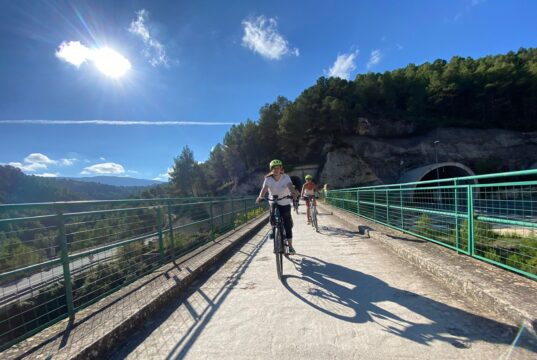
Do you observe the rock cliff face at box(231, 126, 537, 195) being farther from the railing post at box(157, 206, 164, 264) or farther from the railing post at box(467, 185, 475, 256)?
the railing post at box(157, 206, 164, 264)

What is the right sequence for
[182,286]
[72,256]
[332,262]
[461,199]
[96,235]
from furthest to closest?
[332,262], [461,199], [182,286], [96,235], [72,256]

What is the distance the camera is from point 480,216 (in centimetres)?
436

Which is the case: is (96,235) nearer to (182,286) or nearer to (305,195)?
(182,286)

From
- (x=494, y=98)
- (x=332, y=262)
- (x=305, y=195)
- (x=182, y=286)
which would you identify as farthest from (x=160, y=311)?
(x=494, y=98)

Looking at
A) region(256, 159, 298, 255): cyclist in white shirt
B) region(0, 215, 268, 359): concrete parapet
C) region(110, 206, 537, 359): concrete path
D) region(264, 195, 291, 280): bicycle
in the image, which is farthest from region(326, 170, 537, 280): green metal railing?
region(0, 215, 268, 359): concrete parapet

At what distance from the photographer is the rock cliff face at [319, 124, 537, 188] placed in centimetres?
5138

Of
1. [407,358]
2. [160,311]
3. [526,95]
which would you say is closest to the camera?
[407,358]

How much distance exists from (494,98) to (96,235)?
78.9 metres

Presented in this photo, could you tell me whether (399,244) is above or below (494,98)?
below

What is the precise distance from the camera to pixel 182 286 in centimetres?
442

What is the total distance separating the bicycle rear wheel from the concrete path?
19 cm

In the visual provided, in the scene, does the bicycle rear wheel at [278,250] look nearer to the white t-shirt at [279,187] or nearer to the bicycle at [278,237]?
the bicycle at [278,237]

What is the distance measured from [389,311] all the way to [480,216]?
2273 mm

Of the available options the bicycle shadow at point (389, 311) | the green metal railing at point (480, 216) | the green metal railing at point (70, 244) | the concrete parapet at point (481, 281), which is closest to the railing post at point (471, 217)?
the green metal railing at point (480, 216)
